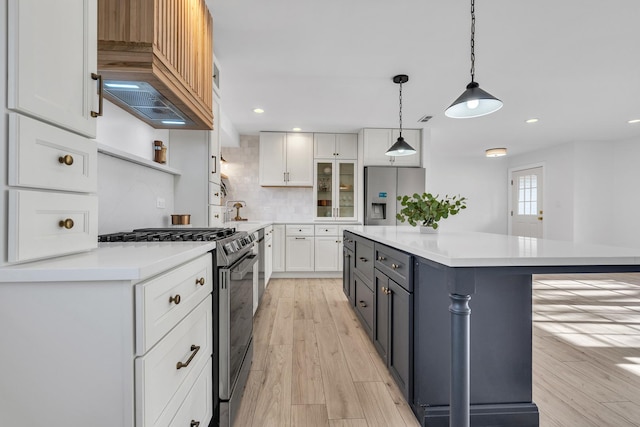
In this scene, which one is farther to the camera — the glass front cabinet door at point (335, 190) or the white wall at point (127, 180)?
the glass front cabinet door at point (335, 190)

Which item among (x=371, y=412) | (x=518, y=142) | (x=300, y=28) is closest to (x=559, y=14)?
(x=300, y=28)

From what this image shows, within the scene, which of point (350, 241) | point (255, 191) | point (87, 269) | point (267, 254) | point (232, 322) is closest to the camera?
point (87, 269)

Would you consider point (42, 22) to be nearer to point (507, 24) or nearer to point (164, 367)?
point (164, 367)

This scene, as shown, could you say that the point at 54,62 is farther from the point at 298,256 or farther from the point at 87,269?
the point at 298,256

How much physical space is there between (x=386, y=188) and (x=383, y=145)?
688 millimetres

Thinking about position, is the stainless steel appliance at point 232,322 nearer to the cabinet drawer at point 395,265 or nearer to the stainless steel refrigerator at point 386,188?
the cabinet drawer at point 395,265

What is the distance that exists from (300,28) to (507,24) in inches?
58.6

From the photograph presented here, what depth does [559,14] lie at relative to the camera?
2.13 m

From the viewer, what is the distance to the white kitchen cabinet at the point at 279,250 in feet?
15.7

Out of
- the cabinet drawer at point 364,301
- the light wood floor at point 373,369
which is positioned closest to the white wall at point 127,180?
the light wood floor at point 373,369

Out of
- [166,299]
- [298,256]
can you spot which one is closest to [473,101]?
[166,299]

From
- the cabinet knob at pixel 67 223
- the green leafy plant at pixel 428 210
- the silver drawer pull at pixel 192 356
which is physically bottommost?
the silver drawer pull at pixel 192 356

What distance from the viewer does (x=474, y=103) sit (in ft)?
6.40

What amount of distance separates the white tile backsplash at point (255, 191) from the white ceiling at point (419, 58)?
3.04 feet
